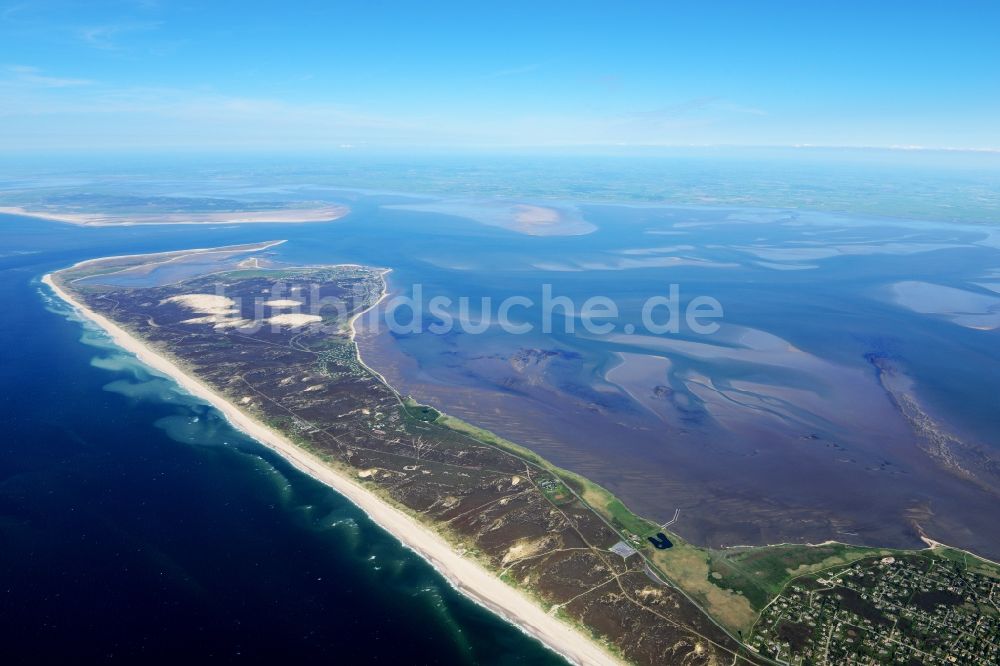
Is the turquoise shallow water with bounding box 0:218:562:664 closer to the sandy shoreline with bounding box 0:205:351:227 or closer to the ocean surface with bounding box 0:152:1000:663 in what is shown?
the ocean surface with bounding box 0:152:1000:663

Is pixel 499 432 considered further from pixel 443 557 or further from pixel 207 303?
pixel 207 303

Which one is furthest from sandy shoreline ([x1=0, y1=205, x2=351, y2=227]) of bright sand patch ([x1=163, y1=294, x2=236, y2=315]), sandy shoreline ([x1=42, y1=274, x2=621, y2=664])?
sandy shoreline ([x1=42, y1=274, x2=621, y2=664])

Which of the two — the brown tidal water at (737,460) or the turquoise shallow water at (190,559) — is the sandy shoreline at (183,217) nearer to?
the turquoise shallow water at (190,559)

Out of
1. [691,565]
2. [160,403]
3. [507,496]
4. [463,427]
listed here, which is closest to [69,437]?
[160,403]

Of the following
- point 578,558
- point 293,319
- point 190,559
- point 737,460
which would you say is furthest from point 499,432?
point 293,319

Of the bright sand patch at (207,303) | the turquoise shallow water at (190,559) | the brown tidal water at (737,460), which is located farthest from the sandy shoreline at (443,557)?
the bright sand patch at (207,303)

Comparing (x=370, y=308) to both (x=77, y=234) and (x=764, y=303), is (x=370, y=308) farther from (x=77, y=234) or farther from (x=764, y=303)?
(x=77, y=234)
